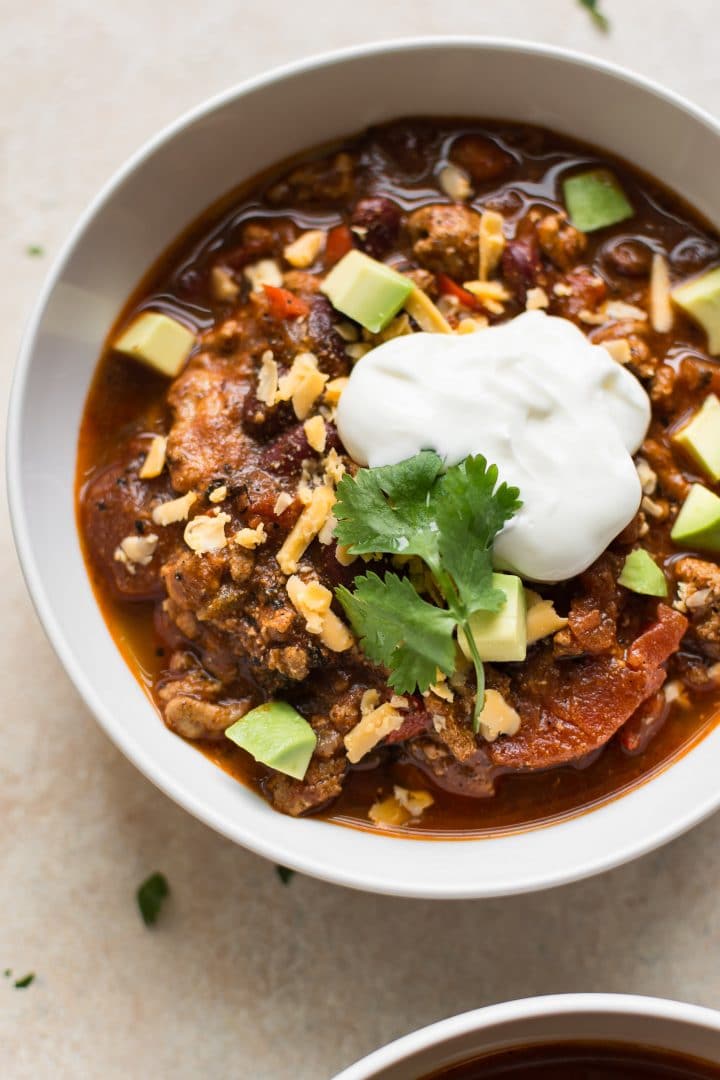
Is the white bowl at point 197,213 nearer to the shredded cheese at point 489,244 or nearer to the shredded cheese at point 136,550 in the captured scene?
the shredded cheese at point 136,550

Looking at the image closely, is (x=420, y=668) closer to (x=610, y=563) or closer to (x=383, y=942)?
(x=610, y=563)

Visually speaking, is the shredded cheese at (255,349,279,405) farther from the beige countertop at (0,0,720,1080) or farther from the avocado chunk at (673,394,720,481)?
the avocado chunk at (673,394,720,481)

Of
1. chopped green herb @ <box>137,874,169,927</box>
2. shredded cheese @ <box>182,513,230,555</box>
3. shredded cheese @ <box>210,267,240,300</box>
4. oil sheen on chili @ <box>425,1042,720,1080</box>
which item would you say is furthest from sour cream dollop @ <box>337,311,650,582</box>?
chopped green herb @ <box>137,874,169,927</box>

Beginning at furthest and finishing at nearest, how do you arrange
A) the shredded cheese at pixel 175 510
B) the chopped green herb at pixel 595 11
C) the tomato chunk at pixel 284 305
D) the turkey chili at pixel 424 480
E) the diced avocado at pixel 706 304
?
1. the chopped green herb at pixel 595 11
2. the diced avocado at pixel 706 304
3. the tomato chunk at pixel 284 305
4. the shredded cheese at pixel 175 510
5. the turkey chili at pixel 424 480

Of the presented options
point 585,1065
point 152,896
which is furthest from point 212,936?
point 585,1065

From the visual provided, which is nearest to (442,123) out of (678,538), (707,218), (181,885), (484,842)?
(707,218)

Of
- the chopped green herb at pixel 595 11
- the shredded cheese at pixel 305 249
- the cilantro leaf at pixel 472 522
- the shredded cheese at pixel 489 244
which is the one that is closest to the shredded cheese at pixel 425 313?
the shredded cheese at pixel 489 244

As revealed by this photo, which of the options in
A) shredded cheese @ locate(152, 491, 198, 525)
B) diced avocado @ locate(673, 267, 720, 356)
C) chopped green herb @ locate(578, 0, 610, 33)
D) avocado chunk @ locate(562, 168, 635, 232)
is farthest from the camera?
chopped green herb @ locate(578, 0, 610, 33)
